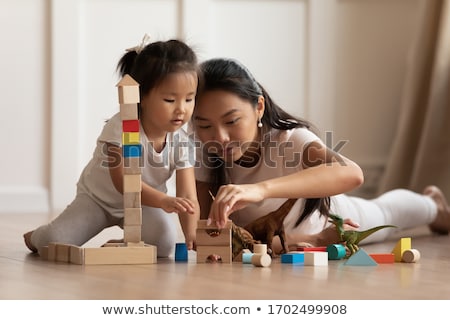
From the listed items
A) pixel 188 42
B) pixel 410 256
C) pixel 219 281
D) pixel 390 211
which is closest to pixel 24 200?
pixel 188 42

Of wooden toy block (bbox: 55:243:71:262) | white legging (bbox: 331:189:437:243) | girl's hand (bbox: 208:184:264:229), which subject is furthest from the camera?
white legging (bbox: 331:189:437:243)

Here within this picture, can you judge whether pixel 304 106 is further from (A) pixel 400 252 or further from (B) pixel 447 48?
(A) pixel 400 252

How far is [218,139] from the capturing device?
1.70 metres

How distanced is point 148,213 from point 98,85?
166cm

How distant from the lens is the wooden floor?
1147 mm

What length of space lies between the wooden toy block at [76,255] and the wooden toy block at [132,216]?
3.7 inches

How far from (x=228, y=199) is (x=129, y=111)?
9.3 inches

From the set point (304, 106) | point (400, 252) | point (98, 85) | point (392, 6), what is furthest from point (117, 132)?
point (392, 6)

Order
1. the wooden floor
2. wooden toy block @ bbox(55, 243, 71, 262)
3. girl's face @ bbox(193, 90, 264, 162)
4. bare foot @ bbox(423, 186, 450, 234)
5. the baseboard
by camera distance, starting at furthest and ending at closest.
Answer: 1. the baseboard
2. bare foot @ bbox(423, 186, 450, 234)
3. girl's face @ bbox(193, 90, 264, 162)
4. wooden toy block @ bbox(55, 243, 71, 262)
5. the wooden floor

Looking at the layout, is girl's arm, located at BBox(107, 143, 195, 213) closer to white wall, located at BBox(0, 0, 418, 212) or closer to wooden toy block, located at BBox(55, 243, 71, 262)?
wooden toy block, located at BBox(55, 243, 71, 262)

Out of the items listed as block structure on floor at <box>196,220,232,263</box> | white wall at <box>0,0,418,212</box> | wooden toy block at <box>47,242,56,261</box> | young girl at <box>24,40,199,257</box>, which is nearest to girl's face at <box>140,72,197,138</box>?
young girl at <box>24,40,199,257</box>

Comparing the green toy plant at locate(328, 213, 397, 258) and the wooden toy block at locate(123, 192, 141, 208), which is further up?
the wooden toy block at locate(123, 192, 141, 208)

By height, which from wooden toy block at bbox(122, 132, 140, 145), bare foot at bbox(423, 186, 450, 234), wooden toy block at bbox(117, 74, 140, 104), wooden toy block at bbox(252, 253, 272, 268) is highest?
wooden toy block at bbox(117, 74, 140, 104)

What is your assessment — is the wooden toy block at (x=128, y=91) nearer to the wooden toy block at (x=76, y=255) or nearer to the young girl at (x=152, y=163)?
the young girl at (x=152, y=163)
